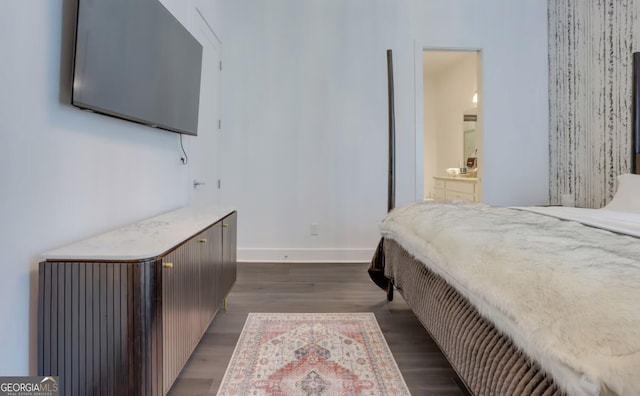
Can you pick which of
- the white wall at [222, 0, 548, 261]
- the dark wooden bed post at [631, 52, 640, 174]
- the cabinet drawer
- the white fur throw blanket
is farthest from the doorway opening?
the white fur throw blanket

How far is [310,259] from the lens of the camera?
3.63m

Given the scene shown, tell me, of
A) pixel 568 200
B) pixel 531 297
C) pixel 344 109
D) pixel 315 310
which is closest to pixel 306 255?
pixel 315 310

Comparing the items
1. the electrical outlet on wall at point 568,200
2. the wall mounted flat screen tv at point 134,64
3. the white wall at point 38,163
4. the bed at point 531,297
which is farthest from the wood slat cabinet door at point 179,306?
the electrical outlet on wall at point 568,200

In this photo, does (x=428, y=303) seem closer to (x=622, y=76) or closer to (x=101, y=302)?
(x=101, y=302)

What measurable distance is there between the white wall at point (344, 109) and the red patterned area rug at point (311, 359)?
1.55m

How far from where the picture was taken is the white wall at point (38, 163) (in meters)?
1.05

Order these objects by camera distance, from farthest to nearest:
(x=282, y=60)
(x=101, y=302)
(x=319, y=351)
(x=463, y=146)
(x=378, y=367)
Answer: (x=463, y=146) < (x=282, y=60) < (x=319, y=351) < (x=378, y=367) < (x=101, y=302)

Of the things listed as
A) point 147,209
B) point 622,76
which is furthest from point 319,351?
point 622,76

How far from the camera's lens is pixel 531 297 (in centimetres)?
82

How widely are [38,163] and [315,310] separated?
5.70 feet

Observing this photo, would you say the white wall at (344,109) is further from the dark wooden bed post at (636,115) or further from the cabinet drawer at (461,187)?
the dark wooden bed post at (636,115)

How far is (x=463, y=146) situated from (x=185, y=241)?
5368 millimetres

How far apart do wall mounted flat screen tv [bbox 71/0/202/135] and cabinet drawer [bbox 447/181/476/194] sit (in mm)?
3365

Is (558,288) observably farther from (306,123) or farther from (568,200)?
(568,200)
